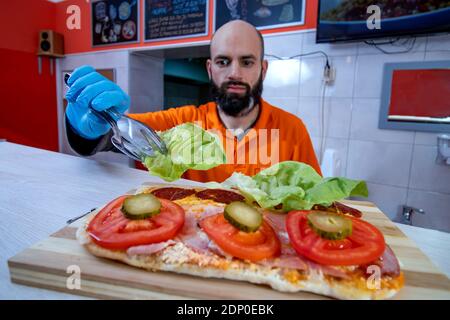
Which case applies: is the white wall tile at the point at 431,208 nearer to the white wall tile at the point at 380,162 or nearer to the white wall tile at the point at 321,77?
the white wall tile at the point at 380,162

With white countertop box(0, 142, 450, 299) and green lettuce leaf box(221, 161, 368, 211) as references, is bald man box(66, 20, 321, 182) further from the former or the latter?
green lettuce leaf box(221, 161, 368, 211)

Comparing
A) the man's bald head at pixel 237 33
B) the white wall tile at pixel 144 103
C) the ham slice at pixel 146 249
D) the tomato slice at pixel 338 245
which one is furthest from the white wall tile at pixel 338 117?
the white wall tile at pixel 144 103

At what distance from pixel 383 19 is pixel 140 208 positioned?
2.14 metres

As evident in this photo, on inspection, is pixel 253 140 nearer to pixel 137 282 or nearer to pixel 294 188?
pixel 294 188

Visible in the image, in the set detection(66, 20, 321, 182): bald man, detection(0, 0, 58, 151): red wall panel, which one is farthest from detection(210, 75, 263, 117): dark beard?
detection(0, 0, 58, 151): red wall panel

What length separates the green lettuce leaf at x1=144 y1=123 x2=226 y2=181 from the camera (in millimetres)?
1075

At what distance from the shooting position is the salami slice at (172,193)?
940 millimetres

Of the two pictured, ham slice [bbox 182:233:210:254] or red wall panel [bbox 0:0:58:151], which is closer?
ham slice [bbox 182:233:210:254]

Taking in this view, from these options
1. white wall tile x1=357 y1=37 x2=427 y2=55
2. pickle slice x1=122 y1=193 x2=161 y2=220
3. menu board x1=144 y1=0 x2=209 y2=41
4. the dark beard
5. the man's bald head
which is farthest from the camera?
menu board x1=144 y1=0 x2=209 y2=41

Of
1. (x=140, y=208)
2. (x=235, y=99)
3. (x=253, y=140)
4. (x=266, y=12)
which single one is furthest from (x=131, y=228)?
(x=266, y=12)

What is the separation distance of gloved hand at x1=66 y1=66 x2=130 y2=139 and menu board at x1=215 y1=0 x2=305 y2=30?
→ 1.77 metres

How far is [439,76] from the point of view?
1.90 meters

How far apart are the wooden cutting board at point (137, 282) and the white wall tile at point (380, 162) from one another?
1.71 meters
